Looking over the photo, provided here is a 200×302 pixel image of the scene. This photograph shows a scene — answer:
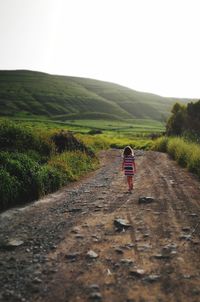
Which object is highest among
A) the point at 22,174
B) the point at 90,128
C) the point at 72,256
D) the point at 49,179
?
the point at 22,174

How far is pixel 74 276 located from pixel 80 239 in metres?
2.24

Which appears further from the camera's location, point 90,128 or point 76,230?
point 90,128

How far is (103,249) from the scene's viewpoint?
27.8 ft

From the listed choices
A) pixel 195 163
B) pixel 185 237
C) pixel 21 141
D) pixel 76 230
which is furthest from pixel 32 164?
pixel 195 163

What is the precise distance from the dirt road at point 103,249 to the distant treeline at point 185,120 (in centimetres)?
2804

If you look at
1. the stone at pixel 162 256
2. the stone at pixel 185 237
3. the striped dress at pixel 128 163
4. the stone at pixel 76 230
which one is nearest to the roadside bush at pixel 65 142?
the striped dress at pixel 128 163

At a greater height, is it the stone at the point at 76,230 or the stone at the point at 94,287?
the stone at the point at 94,287

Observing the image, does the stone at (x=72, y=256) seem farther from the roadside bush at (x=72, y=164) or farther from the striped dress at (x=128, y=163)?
the roadside bush at (x=72, y=164)

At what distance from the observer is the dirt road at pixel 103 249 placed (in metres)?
6.46

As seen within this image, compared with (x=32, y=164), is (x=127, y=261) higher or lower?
lower

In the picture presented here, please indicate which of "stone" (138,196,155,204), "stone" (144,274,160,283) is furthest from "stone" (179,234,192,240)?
"stone" (138,196,155,204)

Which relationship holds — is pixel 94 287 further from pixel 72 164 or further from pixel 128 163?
pixel 72 164

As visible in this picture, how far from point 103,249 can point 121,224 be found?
75.6 inches

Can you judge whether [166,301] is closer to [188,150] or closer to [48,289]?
[48,289]
